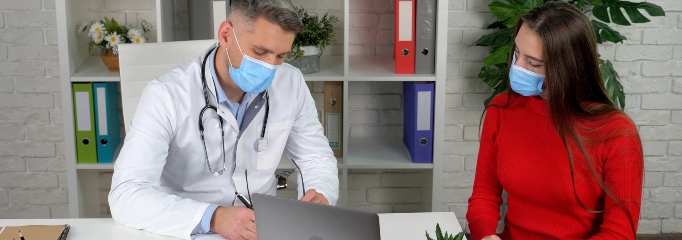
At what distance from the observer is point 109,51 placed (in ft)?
9.42

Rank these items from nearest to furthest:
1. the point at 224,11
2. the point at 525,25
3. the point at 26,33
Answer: the point at 525,25
the point at 224,11
the point at 26,33

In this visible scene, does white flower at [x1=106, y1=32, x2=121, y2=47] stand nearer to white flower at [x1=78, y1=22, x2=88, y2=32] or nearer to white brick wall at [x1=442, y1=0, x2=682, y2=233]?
white flower at [x1=78, y1=22, x2=88, y2=32]

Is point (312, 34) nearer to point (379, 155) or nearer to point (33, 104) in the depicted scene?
point (379, 155)

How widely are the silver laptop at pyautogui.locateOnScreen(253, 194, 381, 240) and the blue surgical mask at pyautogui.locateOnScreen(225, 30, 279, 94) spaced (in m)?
0.48

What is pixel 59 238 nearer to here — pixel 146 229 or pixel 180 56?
pixel 146 229

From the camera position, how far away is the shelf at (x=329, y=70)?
9.24ft

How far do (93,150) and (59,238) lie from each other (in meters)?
1.23

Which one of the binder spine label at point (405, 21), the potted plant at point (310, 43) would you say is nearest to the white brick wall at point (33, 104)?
the potted plant at point (310, 43)

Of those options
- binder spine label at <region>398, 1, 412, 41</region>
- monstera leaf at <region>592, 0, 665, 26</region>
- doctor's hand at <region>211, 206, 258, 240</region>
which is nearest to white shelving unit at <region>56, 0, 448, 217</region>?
binder spine label at <region>398, 1, 412, 41</region>

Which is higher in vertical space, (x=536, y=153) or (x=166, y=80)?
(x=166, y=80)

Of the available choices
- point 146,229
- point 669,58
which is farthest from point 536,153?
point 669,58

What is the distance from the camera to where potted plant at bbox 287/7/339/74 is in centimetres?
280

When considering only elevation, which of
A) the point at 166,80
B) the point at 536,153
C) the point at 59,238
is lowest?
the point at 59,238

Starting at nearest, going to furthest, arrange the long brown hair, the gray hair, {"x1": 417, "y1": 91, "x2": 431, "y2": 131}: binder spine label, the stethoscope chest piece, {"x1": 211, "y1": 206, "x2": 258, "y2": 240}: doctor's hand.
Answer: {"x1": 211, "y1": 206, "x2": 258, "y2": 240}: doctor's hand < the long brown hair < the gray hair < the stethoscope chest piece < {"x1": 417, "y1": 91, "x2": 431, "y2": 131}: binder spine label
